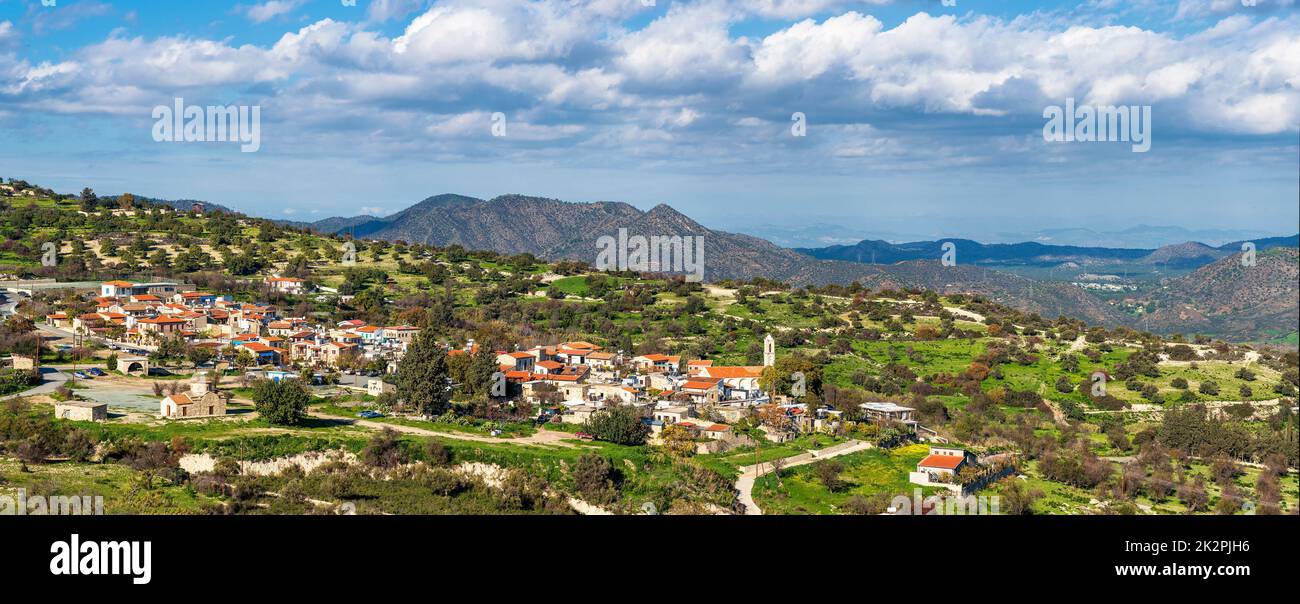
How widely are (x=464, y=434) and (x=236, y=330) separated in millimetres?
19051

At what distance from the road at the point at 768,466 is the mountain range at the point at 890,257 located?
10353 mm

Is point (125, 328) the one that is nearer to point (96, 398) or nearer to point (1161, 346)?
point (96, 398)

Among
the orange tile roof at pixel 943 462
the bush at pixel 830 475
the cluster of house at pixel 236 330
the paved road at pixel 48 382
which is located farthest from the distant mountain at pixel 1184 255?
the paved road at pixel 48 382

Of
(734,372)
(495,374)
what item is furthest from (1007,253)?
(495,374)

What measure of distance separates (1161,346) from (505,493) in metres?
32.7

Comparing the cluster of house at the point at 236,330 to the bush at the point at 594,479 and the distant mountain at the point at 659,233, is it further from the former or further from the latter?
the distant mountain at the point at 659,233

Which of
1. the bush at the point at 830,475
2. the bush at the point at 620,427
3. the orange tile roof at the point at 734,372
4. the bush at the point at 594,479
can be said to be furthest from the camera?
the orange tile roof at the point at 734,372

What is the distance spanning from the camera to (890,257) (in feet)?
404

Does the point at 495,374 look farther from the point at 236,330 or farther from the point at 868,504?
the point at 236,330

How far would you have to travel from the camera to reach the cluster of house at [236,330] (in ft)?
126

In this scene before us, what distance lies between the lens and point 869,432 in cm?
2964

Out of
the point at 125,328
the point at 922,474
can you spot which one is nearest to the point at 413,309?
the point at 125,328

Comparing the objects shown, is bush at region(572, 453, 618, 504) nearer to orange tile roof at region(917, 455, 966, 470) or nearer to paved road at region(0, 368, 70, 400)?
orange tile roof at region(917, 455, 966, 470)

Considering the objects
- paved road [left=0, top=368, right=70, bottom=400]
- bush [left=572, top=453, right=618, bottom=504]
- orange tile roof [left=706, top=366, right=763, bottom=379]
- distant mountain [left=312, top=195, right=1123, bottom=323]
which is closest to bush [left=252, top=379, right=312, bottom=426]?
paved road [left=0, top=368, right=70, bottom=400]
